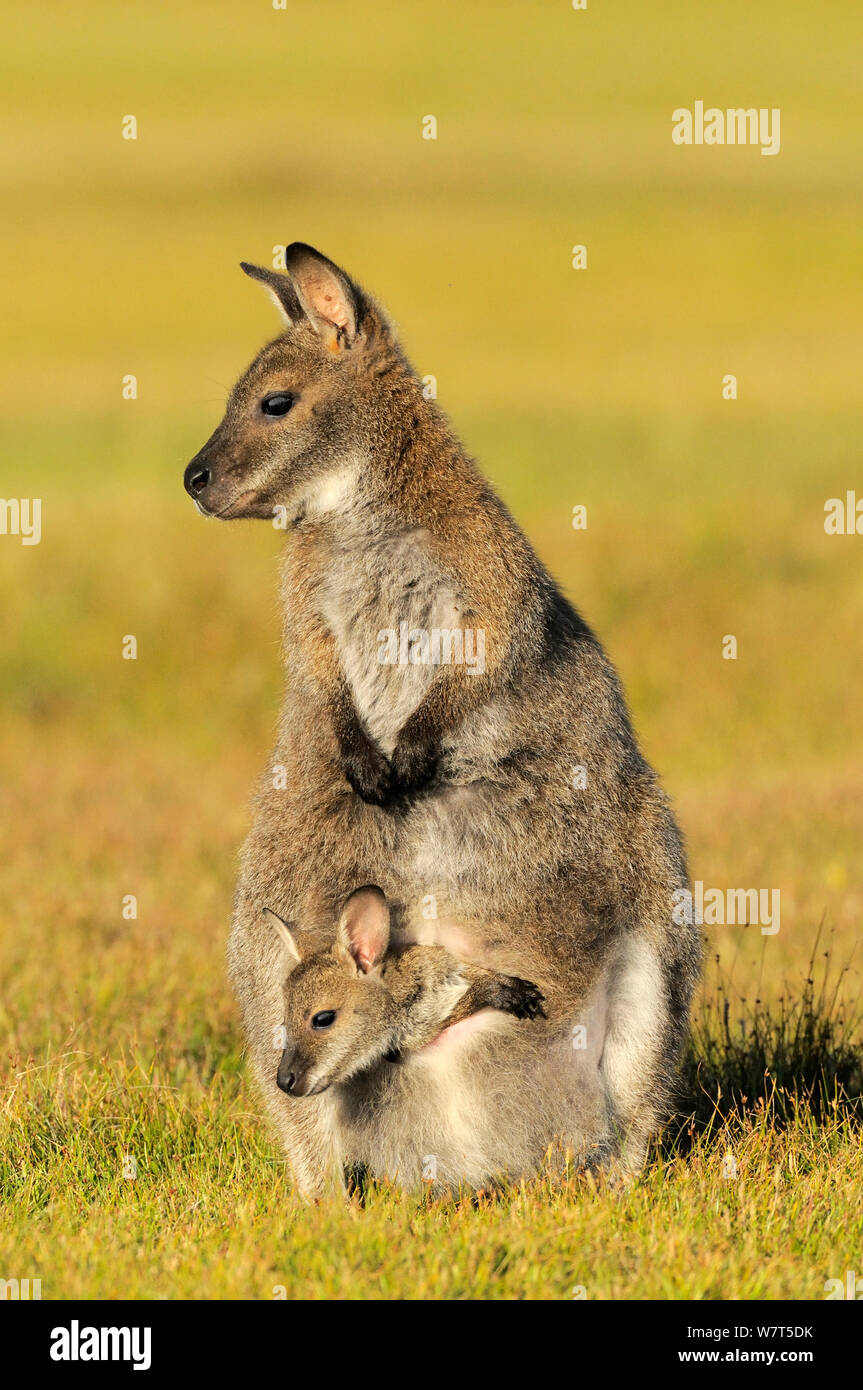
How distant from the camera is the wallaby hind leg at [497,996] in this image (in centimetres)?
511

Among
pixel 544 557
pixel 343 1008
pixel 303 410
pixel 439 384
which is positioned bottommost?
pixel 343 1008

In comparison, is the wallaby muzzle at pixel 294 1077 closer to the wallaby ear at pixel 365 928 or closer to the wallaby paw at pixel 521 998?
the wallaby ear at pixel 365 928

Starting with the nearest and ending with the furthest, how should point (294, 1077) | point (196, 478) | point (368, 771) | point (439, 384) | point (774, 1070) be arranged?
point (294, 1077) → point (368, 771) → point (196, 478) → point (774, 1070) → point (439, 384)

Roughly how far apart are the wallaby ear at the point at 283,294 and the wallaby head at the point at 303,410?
1 centimetres

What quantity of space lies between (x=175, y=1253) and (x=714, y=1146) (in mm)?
1890

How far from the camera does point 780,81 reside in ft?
202

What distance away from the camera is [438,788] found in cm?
534

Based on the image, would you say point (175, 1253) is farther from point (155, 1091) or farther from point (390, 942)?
point (155, 1091)

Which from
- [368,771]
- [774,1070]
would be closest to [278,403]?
[368,771]

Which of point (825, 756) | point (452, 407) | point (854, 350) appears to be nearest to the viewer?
point (825, 756)

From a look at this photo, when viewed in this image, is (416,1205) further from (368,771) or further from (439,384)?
(439,384)

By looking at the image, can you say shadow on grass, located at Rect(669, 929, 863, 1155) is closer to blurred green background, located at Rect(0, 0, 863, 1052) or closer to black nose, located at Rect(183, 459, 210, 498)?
blurred green background, located at Rect(0, 0, 863, 1052)

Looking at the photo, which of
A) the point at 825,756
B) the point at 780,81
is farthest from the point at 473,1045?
the point at 780,81

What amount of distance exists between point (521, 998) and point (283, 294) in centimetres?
234
